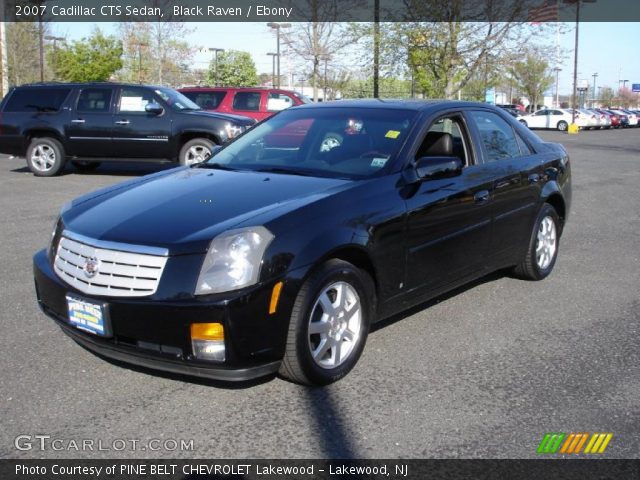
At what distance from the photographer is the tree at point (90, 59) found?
1668 inches

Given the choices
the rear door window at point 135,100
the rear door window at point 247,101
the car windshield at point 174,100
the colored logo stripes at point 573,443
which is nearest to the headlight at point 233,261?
the colored logo stripes at point 573,443

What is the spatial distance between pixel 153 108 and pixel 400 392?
10.8 m

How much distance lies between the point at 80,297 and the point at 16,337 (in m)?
1.21

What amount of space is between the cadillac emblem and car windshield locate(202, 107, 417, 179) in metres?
1.47

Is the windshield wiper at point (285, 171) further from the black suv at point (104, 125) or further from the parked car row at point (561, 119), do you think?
the parked car row at point (561, 119)

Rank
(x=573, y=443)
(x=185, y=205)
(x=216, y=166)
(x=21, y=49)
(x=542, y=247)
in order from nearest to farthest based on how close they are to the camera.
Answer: (x=573, y=443) → (x=185, y=205) → (x=216, y=166) → (x=542, y=247) → (x=21, y=49)

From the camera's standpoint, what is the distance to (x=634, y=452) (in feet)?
10.4

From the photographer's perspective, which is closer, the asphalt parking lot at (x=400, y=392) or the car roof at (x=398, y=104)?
the asphalt parking lot at (x=400, y=392)

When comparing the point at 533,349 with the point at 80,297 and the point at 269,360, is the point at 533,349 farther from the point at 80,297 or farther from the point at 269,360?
the point at 80,297

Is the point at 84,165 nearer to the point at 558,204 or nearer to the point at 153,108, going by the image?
the point at 153,108

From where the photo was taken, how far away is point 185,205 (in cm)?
399

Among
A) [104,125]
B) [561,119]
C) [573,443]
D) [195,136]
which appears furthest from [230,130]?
[561,119]

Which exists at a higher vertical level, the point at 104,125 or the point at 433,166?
the point at 104,125

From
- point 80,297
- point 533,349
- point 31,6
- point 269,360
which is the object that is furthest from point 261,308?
point 31,6
